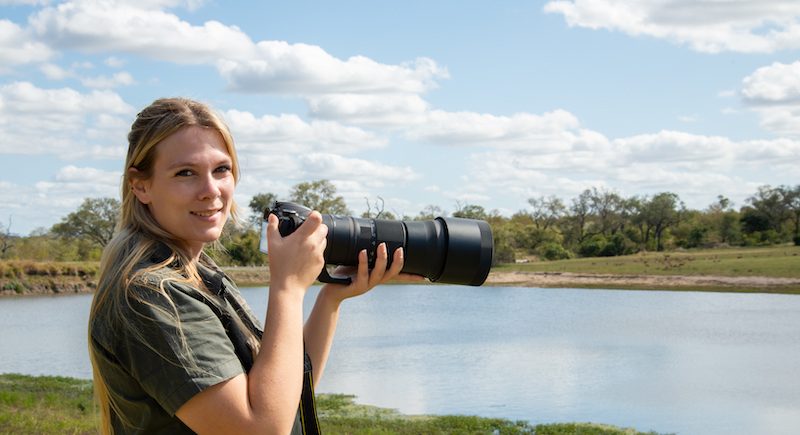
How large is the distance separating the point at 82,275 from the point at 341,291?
39380 millimetres

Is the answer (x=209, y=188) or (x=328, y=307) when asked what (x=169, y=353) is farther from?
(x=328, y=307)

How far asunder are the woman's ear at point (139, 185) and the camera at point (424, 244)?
0.38 meters

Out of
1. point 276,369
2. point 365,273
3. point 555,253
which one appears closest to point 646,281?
point 555,253

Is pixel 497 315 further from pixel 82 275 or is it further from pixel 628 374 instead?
pixel 82 275

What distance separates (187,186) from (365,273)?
0.45 m

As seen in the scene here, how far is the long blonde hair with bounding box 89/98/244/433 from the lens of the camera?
55.9 inches

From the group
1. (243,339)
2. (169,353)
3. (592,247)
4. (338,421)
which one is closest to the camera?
(169,353)

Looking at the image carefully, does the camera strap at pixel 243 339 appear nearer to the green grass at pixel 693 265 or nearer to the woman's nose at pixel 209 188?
the woman's nose at pixel 209 188

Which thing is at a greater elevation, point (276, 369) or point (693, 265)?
point (276, 369)

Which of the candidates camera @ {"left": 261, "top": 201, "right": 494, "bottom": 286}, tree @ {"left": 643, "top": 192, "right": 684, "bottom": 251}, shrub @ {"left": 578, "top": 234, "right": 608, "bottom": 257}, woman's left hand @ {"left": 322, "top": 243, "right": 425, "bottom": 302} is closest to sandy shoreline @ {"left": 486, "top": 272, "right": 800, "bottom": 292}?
shrub @ {"left": 578, "top": 234, "right": 608, "bottom": 257}

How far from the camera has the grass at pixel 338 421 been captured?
700 cm

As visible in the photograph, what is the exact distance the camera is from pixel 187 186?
1.53 metres

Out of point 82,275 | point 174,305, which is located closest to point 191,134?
point 174,305

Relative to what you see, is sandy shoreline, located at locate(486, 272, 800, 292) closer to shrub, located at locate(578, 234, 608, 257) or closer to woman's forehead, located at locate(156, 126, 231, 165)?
shrub, located at locate(578, 234, 608, 257)
